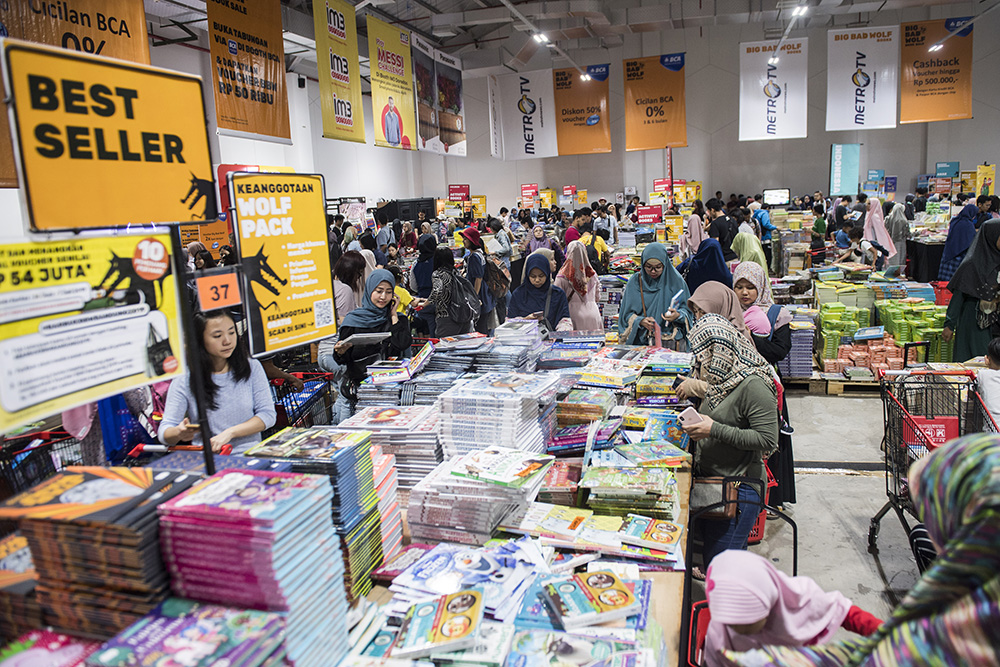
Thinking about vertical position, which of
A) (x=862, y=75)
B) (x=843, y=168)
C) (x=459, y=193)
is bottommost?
(x=459, y=193)

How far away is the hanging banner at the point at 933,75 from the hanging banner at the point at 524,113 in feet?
24.4

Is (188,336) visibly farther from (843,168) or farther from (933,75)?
(843,168)

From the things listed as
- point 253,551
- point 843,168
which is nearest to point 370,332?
point 253,551

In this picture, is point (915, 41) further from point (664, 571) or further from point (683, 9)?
point (664, 571)

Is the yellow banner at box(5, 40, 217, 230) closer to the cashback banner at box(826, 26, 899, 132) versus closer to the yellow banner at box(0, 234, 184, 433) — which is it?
the yellow banner at box(0, 234, 184, 433)

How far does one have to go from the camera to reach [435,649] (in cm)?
189

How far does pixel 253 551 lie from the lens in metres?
1.54

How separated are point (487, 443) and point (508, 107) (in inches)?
544

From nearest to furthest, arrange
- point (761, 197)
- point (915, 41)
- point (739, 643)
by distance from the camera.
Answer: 1. point (739, 643)
2. point (915, 41)
3. point (761, 197)

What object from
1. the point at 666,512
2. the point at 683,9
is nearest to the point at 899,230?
the point at 683,9

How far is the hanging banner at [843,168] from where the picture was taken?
20.9 m

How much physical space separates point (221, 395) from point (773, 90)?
14.0m

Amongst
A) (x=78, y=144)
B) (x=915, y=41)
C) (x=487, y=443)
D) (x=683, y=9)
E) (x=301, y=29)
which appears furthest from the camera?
(x=683, y=9)

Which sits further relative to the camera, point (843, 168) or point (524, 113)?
point (843, 168)
